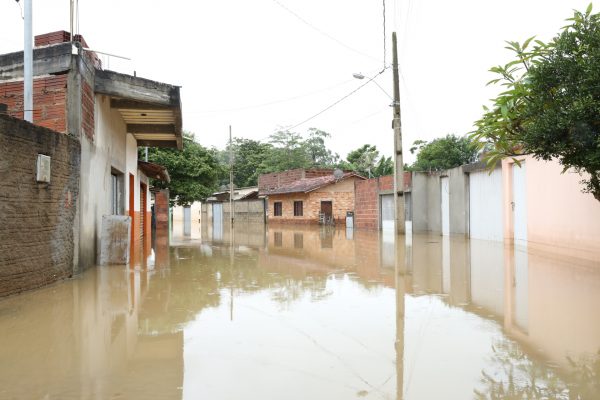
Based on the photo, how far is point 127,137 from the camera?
14742 millimetres

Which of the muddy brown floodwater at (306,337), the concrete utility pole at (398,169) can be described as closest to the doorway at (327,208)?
the concrete utility pole at (398,169)

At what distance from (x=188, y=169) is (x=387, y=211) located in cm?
1113

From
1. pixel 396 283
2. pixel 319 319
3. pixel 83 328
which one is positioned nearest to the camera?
pixel 83 328

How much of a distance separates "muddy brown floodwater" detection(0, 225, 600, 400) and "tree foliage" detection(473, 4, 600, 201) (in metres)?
1.99

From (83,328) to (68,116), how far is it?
191 inches

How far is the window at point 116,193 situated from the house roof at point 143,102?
5.49 ft

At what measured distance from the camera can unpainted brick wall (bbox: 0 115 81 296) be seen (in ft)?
20.9

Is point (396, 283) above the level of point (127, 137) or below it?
below

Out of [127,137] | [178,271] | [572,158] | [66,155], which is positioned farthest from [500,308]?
[127,137]

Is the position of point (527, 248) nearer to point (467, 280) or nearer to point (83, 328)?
point (467, 280)

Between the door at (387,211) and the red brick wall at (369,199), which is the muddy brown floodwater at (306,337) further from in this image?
the red brick wall at (369,199)

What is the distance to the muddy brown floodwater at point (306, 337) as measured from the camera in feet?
11.0

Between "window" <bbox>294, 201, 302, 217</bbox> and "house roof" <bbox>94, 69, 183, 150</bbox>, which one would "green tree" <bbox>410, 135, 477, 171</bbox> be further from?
"house roof" <bbox>94, 69, 183, 150</bbox>

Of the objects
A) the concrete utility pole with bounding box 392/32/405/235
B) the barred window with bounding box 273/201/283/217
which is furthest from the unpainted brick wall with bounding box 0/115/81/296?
the barred window with bounding box 273/201/283/217
